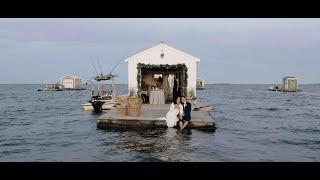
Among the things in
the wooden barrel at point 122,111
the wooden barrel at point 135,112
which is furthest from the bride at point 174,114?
the wooden barrel at point 122,111

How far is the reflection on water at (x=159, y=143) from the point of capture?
13039mm

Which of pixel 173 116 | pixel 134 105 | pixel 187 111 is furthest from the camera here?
pixel 134 105

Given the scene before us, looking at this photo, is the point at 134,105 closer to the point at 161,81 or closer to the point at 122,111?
the point at 122,111

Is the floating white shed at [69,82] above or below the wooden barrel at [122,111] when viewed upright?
above

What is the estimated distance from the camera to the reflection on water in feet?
42.8

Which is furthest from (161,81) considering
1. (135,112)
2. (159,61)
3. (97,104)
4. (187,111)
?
(187,111)

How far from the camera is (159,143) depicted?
14.8 m

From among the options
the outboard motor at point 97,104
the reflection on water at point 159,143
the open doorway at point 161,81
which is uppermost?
the open doorway at point 161,81

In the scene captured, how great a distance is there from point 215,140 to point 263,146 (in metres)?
2.18

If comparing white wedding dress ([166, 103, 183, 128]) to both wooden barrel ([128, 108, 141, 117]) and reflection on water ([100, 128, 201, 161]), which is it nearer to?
reflection on water ([100, 128, 201, 161])

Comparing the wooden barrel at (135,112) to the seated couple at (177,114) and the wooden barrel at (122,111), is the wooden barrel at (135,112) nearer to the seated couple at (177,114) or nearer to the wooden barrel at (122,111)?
the wooden barrel at (122,111)

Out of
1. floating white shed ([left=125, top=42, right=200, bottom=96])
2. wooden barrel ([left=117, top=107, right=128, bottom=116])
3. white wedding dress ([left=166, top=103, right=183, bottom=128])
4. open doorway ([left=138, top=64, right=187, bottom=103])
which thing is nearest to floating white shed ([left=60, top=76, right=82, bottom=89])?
open doorway ([left=138, top=64, right=187, bottom=103])

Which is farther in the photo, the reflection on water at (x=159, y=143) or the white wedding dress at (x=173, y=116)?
the white wedding dress at (x=173, y=116)
